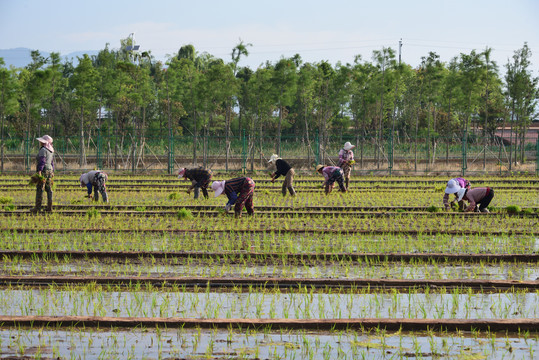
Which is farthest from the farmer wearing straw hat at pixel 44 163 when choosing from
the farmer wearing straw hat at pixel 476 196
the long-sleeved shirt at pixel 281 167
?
the farmer wearing straw hat at pixel 476 196

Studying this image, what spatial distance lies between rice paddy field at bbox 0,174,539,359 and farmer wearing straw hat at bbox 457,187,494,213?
1.00 feet

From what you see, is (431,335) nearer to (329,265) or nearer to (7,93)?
(329,265)

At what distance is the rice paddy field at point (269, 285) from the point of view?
18.6ft

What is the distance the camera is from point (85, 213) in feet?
50.0

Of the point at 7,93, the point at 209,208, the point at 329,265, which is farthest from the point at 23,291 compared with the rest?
the point at 7,93

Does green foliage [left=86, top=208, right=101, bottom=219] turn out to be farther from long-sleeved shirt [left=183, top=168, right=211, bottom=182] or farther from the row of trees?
the row of trees

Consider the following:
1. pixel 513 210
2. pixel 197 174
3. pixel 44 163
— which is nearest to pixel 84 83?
pixel 197 174

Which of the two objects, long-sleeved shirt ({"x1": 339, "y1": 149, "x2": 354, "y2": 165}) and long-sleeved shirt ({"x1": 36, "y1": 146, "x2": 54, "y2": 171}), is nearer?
long-sleeved shirt ({"x1": 36, "y1": 146, "x2": 54, "y2": 171})

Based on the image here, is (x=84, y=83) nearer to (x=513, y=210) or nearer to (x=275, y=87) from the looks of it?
(x=275, y=87)

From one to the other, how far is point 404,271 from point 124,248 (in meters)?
4.13

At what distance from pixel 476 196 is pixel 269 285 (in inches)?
319

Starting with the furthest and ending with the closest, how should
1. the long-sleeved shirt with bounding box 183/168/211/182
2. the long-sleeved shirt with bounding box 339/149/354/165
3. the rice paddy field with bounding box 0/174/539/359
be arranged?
the long-sleeved shirt with bounding box 339/149/354/165
the long-sleeved shirt with bounding box 183/168/211/182
the rice paddy field with bounding box 0/174/539/359

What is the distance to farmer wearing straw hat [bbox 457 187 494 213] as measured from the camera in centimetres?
1452

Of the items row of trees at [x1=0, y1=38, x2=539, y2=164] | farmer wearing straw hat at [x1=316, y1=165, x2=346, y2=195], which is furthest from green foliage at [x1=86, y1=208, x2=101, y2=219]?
row of trees at [x1=0, y1=38, x2=539, y2=164]
